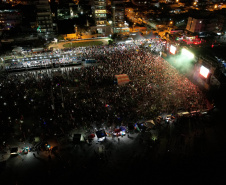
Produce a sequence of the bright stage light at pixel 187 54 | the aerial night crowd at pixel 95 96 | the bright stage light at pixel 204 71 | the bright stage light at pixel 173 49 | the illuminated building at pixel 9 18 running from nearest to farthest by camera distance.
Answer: the aerial night crowd at pixel 95 96 < the bright stage light at pixel 204 71 < the bright stage light at pixel 187 54 < the bright stage light at pixel 173 49 < the illuminated building at pixel 9 18

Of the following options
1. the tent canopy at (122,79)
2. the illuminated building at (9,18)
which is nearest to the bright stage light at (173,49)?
the tent canopy at (122,79)

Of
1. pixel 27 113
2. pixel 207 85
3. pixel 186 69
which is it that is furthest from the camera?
pixel 186 69

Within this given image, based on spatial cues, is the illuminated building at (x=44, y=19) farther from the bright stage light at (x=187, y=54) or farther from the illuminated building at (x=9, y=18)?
the bright stage light at (x=187, y=54)

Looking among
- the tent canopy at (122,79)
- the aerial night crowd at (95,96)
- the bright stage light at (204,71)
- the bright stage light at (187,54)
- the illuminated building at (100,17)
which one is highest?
the illuminated building at (100,17)

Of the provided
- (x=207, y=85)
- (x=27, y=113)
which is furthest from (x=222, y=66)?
(x=27, y=113)

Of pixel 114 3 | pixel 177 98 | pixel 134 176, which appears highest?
pixel 114 3

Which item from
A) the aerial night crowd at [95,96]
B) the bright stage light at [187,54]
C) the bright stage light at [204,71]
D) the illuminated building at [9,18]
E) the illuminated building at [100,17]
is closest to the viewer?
the aerial night crowd at [95,96]

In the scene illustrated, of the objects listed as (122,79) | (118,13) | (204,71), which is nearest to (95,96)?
(122,79)

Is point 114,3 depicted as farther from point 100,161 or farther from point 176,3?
point 100,161

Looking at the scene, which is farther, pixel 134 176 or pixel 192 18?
pixel 192 18

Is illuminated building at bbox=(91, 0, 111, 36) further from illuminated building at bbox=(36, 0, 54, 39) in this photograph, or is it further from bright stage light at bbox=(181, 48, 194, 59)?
bright stage light at bbox=(181, 48, 194, 59)
